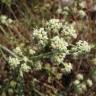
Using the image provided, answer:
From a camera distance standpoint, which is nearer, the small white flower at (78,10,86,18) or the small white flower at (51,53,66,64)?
the small white flower at (51,53,66,64)

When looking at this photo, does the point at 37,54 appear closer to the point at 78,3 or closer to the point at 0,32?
the point at 0,32

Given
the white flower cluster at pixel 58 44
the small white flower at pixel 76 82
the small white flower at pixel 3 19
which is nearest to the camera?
the white flower cluster at pixel 58 44

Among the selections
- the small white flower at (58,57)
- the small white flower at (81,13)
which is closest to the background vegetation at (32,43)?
the small white flower at (81,13)

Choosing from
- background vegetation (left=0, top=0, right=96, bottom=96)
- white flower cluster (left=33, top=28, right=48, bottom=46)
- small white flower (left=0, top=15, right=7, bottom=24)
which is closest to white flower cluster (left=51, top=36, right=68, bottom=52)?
white flower cluster (left=33, top=28, right=48, bottom=46)

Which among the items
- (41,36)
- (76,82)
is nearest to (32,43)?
(76,82)

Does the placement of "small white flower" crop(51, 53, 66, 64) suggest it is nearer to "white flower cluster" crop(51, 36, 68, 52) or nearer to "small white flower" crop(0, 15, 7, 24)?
"white flower cluster" crop(51, 36, 68, 52)

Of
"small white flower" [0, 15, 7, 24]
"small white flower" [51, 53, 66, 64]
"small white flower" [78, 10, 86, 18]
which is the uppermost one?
"small white flower" [78, 10, 86, 18]

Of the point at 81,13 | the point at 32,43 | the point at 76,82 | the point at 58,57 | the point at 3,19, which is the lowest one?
the point at 58,57

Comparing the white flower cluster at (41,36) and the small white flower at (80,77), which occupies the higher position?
the small white flower at (80,77)

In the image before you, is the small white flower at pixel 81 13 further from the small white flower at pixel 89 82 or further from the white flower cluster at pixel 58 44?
the white flower cluster at pixel 58 44

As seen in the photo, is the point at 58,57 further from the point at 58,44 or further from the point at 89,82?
the point at 89,82

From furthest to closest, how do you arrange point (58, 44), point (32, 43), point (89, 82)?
point (89, 82)
point (32, 43)
point (58, 44)
